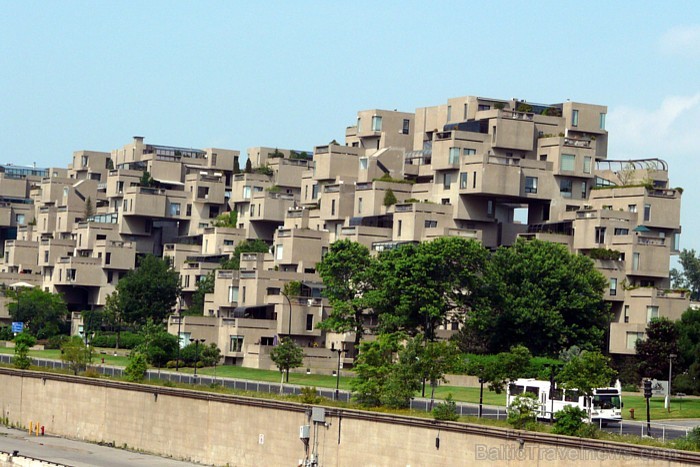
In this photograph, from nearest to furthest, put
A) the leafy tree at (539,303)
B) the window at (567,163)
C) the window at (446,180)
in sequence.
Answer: the leafy tree at (539,303)
the window at (567,163)
the window at (446,180)

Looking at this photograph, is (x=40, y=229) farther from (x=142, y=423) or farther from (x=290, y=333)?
(x=142, y=423)

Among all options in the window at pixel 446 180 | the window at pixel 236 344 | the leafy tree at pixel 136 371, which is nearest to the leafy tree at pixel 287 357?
the leafy tree at pixel 136 371

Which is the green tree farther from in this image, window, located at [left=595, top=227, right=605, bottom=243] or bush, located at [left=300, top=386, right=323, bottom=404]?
bush, located at [left=300, top=386, right=323, bottom=404]

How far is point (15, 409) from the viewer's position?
3610 inches

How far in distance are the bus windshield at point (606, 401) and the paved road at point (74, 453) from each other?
2292cm

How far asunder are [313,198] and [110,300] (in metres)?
25.2

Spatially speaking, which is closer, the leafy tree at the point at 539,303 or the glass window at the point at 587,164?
the leafy tree at the point at 539,303

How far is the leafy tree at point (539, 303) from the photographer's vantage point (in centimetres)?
11188

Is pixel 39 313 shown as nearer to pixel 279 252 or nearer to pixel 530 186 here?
pixel 279 252

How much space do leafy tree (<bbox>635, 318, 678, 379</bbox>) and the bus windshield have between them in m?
26.5

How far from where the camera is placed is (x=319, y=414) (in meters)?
64.2

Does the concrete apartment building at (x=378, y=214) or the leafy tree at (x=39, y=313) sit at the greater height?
the concrete apartment building at (x=378, y=214)

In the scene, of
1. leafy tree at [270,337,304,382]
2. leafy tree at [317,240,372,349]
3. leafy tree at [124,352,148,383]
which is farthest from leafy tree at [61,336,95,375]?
leafy tree at [317,240,372,349]

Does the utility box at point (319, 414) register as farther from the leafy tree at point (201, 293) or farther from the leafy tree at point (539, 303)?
the leafy tree at point (201, 293)
